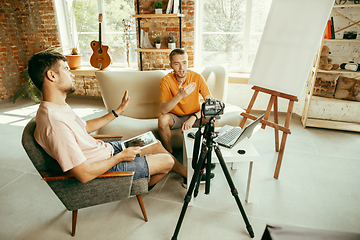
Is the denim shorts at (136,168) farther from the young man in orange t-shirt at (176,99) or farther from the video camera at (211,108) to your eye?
the young man in orange t-shirt at (176,99)

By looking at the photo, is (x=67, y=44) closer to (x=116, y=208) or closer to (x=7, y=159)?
(x=7, y=159)

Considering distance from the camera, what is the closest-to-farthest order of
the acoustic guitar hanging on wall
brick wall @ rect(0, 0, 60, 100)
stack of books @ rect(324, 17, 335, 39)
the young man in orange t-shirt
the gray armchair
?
the gray armchair → the young man in orange t-shirt → stack of books @ rect(324, 17, 335, 39) → the acoustic guitar hanging on wall → brick wall @ rect(0, 0, 60, 100)

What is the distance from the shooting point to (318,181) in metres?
2.01

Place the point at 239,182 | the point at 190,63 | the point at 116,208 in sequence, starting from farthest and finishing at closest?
the point at 190,63 → the point at 239,182 → the point at 116,208

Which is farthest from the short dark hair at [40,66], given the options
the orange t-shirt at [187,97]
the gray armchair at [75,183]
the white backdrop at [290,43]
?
the white backdrop at [290,43]

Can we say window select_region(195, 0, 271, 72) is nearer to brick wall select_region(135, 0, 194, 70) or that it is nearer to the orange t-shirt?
brick wall select_region(135, 0, 194, 70)

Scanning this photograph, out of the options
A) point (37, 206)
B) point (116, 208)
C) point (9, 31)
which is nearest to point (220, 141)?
point (116, 208)

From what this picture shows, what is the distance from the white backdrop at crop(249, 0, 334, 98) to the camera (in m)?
1.85

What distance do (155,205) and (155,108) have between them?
1.18 meters

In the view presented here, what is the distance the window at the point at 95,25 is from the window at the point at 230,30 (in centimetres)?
130

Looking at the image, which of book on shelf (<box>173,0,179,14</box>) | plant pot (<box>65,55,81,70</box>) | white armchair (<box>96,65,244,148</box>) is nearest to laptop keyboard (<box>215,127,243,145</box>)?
white armchair (<box>96,65,244,148</box>)

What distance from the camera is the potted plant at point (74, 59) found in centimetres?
411

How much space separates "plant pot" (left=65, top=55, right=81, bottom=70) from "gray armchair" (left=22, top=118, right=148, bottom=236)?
3.20 m

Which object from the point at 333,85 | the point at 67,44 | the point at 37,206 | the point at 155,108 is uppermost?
the point at 67,44
